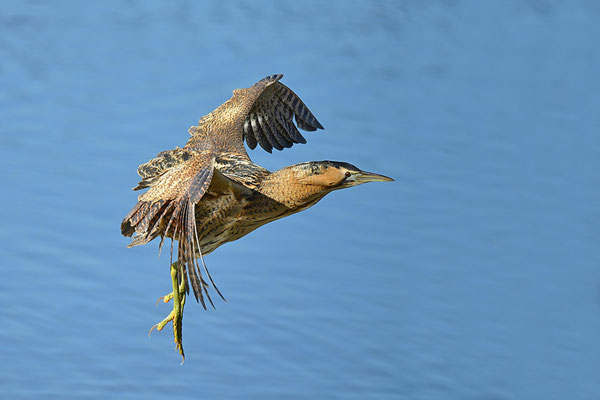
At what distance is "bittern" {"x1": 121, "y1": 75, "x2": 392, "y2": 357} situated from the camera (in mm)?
5078

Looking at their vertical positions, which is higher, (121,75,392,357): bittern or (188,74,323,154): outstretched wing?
(188,74,323,154): outstretched wing

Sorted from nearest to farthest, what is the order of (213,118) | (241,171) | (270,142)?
(241,171) < (213,118) < (270,142)

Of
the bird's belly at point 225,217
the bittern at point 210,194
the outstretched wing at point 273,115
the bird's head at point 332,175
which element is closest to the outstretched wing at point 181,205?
the bittern at point 210,194

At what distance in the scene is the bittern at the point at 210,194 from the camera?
5.08m

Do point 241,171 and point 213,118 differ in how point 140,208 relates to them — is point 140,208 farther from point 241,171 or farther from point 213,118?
point 213,118

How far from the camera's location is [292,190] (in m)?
5.52

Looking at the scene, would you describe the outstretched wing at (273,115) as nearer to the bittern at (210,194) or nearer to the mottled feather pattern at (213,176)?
the mottled feather pattern at (213,176)

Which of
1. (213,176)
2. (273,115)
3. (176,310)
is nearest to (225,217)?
(213,176)

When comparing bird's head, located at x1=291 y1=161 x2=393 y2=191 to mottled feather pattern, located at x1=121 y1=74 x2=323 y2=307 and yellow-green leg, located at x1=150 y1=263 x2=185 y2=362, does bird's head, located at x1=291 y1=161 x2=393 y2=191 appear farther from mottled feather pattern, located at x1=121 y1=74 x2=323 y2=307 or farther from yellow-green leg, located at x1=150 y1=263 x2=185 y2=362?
yellow-green leg, located at x1=150 y1=263 x2=185 y2=362

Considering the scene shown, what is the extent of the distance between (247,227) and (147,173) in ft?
1.81

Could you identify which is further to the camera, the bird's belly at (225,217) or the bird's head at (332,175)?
the bird's belly at (225,217)

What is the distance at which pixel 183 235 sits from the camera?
16.6 ft

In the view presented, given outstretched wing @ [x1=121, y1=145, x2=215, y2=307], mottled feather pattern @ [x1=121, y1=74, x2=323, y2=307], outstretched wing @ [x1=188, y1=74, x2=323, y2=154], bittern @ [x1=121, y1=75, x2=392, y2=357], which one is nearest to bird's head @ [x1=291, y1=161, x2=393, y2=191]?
bittern @ [x1=121, y1=75, x2=392, y2=357]

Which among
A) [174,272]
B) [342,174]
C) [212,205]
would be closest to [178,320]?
[174,272]
